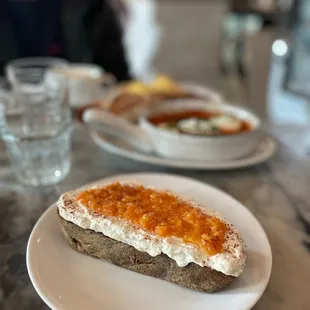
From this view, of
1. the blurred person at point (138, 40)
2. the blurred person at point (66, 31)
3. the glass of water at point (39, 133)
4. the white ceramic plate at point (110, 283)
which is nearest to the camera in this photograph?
the white ceramic plate at point (110, 283)

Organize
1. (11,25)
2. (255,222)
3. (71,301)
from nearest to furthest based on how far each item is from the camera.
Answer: (71,301), (255,222), (11,25)

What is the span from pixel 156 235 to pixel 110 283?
3.2 inches

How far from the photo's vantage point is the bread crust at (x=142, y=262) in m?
0.53

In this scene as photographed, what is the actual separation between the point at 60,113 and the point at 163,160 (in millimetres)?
231

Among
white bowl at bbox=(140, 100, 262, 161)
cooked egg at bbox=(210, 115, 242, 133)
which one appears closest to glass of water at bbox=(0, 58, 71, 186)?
white bowl at bbox=(140, 100, 262, 161)

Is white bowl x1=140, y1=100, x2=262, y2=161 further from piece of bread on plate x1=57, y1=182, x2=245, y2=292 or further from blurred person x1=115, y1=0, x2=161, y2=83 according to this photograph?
blurred person x1=115, y1=0, x2=161, y2=83

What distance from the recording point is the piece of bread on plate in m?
0.53

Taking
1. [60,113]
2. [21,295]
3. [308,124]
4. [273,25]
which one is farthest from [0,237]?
[273,25]

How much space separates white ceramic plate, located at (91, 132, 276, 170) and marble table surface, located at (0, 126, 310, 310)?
0.08ft

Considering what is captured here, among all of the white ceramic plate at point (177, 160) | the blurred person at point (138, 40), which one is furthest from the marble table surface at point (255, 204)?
the blurred person at point (138, 40)

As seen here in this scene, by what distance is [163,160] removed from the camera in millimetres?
871

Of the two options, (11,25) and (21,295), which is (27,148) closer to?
(21,295)

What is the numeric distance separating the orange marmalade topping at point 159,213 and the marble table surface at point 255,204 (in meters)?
0.11

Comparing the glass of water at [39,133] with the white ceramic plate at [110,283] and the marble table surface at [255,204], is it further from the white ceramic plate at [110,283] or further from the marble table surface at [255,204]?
the white ceramic plate at [110,283]
